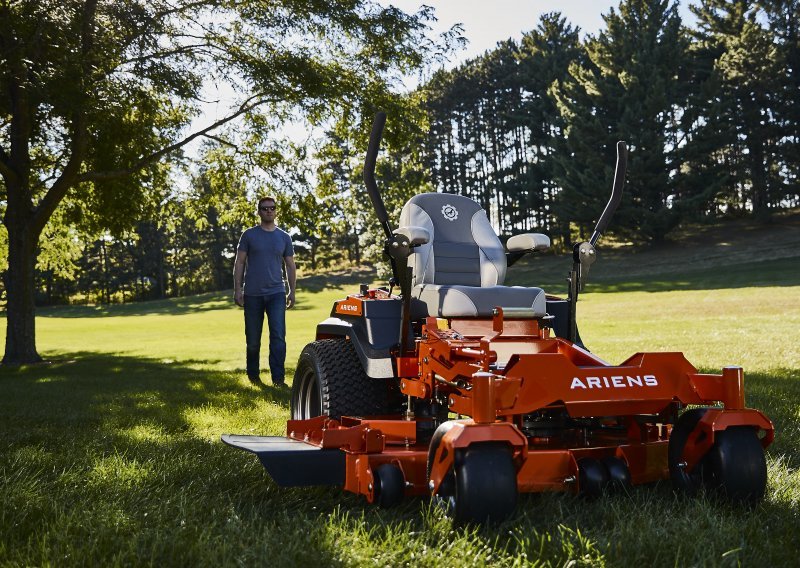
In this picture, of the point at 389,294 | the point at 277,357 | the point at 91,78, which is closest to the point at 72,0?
the point at 91,78

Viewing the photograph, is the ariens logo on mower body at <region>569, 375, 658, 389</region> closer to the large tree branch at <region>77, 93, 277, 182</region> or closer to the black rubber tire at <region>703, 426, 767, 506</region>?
the black rubber tire at <region>703, 426, 767, 506</region>

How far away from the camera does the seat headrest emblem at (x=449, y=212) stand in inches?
208

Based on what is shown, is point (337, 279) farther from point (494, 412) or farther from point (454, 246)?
point (494, 412)

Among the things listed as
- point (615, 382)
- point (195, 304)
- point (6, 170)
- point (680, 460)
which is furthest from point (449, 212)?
point (195, 304)

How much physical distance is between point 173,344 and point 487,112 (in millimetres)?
35348

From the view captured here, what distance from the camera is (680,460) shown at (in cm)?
339

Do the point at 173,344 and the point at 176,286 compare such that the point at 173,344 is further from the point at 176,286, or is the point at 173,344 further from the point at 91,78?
the point at 176,286

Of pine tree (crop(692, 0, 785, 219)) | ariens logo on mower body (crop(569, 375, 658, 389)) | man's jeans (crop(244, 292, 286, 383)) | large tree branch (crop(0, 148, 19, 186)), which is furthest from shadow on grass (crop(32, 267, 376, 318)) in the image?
ariens logo on mower body (crop(569, 375, 658, 389))

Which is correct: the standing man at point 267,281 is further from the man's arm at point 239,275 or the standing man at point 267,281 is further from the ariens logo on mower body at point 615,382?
the ariens logo on mower body at point 615,382

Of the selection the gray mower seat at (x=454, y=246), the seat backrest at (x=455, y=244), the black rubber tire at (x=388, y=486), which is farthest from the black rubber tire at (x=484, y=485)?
the seat backrest at (x=455, y=244)

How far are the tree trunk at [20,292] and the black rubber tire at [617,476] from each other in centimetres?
1202

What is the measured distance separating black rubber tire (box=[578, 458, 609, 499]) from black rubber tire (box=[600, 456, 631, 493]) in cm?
2

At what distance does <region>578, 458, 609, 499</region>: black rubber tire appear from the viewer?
323cm

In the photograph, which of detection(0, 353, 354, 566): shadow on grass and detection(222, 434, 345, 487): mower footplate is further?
detection(222, 434, 345, 487): mower footplate
